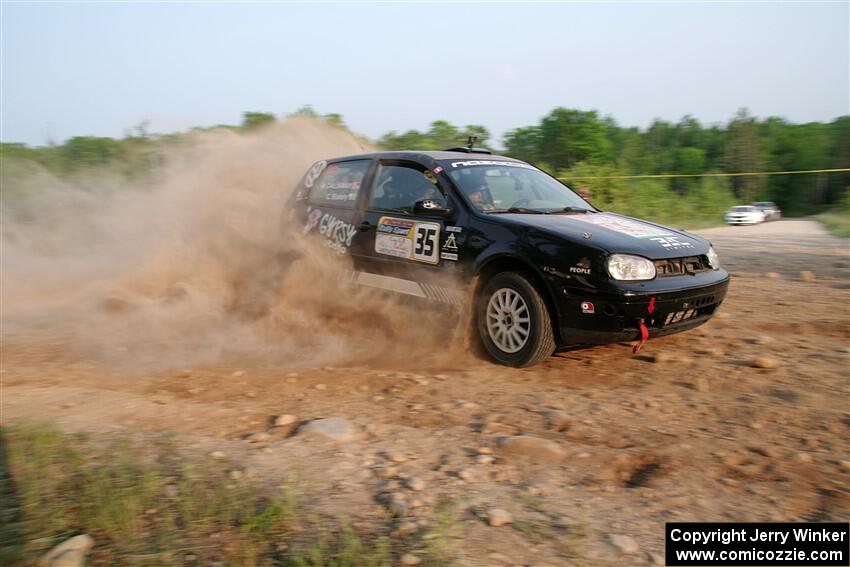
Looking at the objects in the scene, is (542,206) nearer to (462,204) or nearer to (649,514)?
(462,204)

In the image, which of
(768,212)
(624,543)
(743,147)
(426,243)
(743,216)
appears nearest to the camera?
(624,543)

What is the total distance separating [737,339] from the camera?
5.25 meters

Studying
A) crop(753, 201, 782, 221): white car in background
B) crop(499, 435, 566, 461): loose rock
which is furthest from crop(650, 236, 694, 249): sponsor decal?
crop(753, 201, 782, 221): white car in background

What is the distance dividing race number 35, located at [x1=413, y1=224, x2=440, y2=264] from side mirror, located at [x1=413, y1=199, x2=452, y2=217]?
0.11 m

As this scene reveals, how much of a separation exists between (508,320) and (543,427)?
1.32 metres

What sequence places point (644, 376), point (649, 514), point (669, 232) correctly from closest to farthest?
point (649, 514)
point (644, 376)
point (669, 232)

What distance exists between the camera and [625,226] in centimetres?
503

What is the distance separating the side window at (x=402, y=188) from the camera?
548 centimetres

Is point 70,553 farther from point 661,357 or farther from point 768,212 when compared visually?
point 768,212

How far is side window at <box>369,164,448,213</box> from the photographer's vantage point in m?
5.48

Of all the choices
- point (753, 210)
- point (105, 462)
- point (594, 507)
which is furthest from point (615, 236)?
point (753, 210)

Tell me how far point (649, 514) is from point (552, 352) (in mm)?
2099

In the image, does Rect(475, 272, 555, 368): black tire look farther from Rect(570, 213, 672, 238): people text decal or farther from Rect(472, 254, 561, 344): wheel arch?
Rect(570, 213, 672, 238): people text decal

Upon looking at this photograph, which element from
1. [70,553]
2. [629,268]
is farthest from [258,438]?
[629,268]
